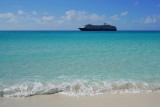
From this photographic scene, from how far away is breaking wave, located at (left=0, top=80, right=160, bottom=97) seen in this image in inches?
248

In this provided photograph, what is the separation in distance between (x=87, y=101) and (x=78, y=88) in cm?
111

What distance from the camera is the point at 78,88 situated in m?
6.68

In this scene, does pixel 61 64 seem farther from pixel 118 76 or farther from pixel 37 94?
pixel 37 94

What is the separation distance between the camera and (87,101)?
561 centimetres

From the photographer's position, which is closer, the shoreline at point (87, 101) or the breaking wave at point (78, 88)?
the shoreline at point (87, 101)

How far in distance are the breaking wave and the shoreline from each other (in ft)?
0.92

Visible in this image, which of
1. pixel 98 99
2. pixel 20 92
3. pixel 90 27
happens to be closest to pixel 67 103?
pixel 98 99

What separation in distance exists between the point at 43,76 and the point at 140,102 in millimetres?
3840

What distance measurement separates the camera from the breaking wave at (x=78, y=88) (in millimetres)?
6289

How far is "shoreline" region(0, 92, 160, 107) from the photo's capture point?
5.36 metres

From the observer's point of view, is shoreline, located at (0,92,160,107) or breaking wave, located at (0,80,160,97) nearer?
shoreline, located at (0,92,160,107)

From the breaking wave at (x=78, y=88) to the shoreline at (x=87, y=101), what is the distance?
280 millimetres

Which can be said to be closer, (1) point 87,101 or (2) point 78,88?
(1) point 87,101

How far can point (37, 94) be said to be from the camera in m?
6.22
